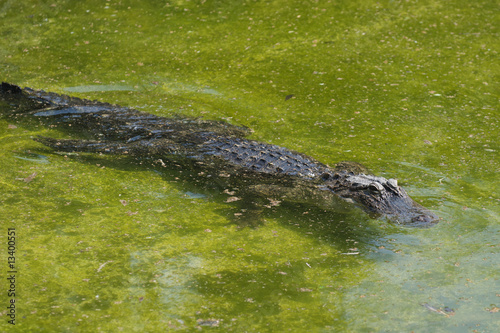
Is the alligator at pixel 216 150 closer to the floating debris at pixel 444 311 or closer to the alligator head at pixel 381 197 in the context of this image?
the alligator head at pixel 381 197

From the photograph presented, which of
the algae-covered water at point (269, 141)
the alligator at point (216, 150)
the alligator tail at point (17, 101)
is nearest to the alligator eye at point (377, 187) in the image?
the alligator at point (216, 150)

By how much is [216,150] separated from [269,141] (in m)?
0.70

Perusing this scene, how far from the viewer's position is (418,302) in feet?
10.7

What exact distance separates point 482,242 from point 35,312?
11.0 ft

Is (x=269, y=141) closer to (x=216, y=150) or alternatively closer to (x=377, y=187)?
(x=216, y=150)

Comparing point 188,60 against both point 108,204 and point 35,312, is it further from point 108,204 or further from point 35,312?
point 35,312

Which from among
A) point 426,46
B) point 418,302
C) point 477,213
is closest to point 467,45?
point 426,46

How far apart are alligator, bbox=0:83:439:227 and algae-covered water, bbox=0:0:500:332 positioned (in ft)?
0.64

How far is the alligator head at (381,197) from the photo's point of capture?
13.7 ft

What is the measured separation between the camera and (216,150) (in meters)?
5.24

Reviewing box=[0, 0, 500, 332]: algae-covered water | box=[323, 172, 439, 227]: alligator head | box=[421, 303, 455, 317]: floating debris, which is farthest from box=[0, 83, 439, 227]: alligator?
box=[421, 303, 455, 317]: floating debris

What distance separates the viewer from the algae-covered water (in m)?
3.24

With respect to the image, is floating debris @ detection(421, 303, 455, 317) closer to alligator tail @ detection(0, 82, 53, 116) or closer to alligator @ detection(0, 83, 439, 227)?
alligator @ detection(0, 83, 439, 227)

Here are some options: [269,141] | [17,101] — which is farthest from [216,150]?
[17,101]
